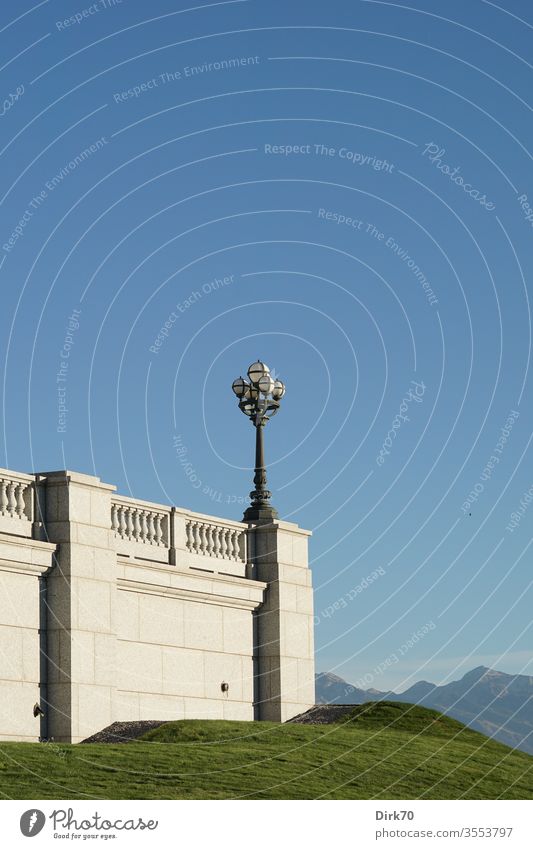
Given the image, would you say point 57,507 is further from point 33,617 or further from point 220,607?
point 220,607

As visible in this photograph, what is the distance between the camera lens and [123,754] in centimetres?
2962

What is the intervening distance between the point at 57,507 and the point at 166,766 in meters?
7.32

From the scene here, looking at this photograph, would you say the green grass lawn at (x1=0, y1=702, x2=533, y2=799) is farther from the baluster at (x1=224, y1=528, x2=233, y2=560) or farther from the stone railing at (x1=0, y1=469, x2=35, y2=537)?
the baluster at (x1=224, y1=528, x2=233, y2=560)

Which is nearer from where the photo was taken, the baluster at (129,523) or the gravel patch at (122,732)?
the gravel patch at (122,732)

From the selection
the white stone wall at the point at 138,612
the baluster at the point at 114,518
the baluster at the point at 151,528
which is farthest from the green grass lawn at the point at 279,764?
the baluster at the point at 151,528

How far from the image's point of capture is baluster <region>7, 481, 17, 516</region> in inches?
1321

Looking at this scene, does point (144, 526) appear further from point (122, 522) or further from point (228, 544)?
point (228, 544)

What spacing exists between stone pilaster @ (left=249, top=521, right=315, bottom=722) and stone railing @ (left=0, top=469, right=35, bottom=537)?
28.6 ft

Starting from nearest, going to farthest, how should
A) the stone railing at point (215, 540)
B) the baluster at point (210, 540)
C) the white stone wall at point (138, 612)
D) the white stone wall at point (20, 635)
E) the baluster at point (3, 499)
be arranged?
the white stone wall at point (20, 635)
the baluster at point (3, 499)
the white stone wall at point (138, 612)
the stone railing at point (215, 540)
the baluster at point (210, 540)

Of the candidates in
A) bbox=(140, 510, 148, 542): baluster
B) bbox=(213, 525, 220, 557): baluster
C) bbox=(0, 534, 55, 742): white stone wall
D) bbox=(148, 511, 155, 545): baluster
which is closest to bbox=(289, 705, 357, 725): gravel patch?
bbox=(213, 525, 220, 557): baluster

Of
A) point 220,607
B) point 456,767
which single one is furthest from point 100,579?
point 456,767

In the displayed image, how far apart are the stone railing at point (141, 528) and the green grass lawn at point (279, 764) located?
14.2 ft

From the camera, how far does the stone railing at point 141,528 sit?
36281 millimetres

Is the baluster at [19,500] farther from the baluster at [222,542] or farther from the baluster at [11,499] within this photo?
the baluster at [222,542]
